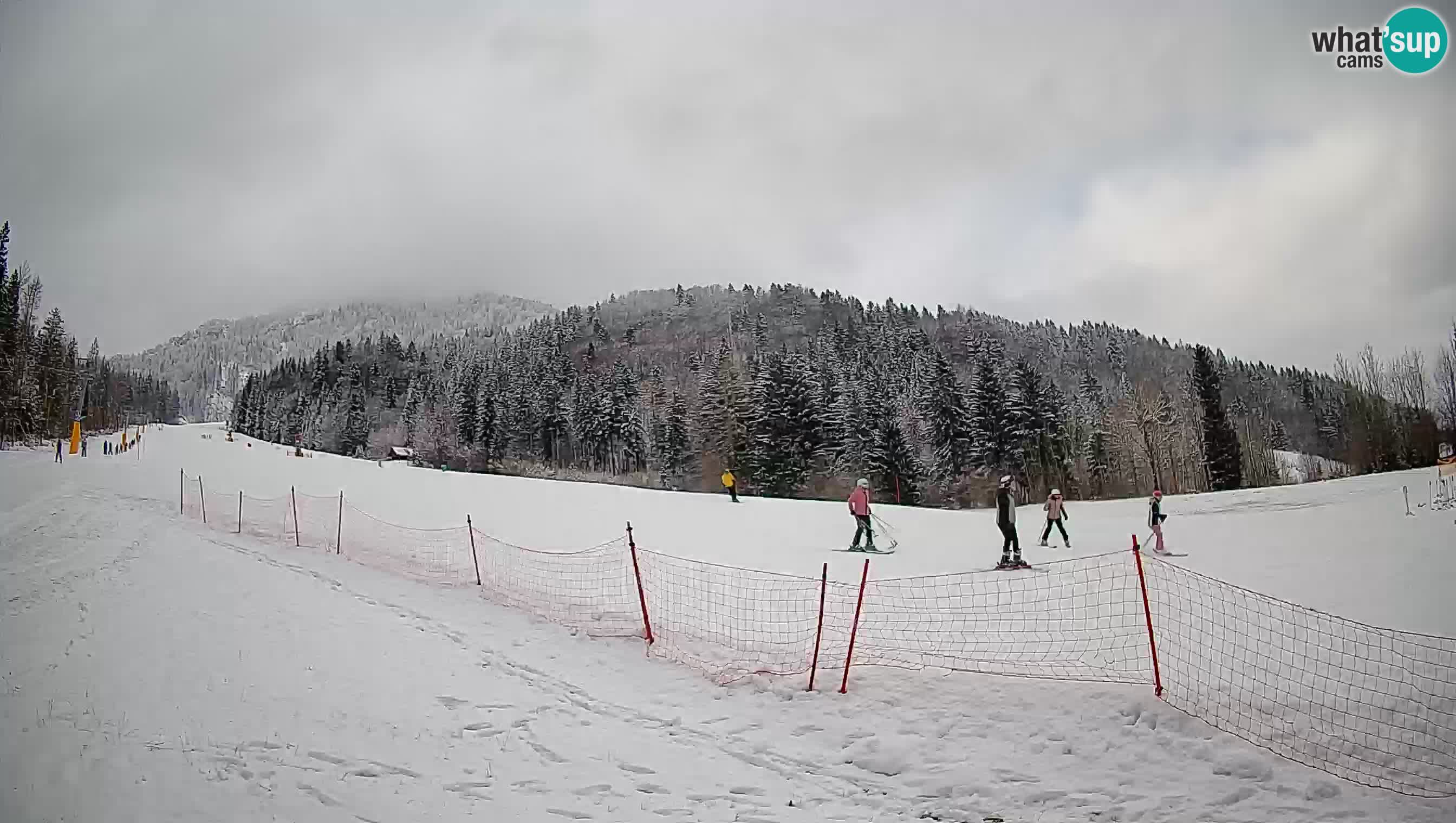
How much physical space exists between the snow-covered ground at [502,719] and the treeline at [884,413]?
20.5 ft

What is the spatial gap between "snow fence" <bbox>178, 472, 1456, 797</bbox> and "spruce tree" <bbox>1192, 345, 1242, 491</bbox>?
33.3 metres

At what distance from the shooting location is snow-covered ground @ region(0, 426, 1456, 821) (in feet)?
16.3

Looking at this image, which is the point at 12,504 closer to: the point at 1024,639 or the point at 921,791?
the point at 921,791

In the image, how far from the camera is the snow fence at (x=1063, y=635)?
5.76 metres

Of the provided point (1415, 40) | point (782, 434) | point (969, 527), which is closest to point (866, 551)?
point (969, 527)

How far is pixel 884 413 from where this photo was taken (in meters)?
49.8

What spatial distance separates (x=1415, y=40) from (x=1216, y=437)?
4238 cm

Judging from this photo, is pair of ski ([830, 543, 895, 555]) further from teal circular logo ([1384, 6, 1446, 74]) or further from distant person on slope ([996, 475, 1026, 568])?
teal circular logo ([1384, 6, 1446, 74])

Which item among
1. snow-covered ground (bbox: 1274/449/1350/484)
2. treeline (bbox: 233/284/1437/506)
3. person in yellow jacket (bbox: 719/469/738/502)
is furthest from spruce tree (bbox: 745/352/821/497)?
snow-covered ground (bbox: 1274/449/1350/484)

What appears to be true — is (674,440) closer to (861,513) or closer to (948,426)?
(948,426)

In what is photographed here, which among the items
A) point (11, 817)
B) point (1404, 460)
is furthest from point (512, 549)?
point (1404, 460)

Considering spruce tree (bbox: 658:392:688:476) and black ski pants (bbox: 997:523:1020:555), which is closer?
black ski pants (bbox: 997:523:1020:555)

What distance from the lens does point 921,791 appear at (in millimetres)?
5484

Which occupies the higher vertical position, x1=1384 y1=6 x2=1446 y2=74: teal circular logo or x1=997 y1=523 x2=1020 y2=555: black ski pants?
x1=1384 y1=6 x2=1446 y2=74: teal circular logo
